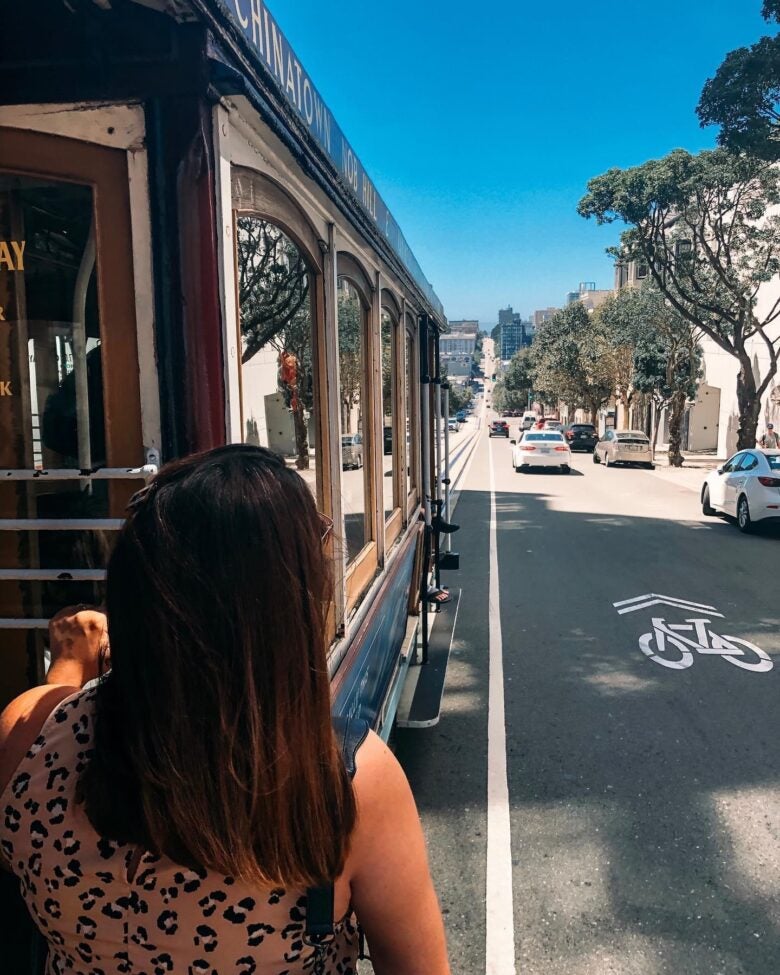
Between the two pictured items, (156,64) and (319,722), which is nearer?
(319,722)

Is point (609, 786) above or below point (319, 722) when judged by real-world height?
below

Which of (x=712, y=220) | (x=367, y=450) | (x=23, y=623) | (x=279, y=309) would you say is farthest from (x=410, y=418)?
(x=712, y=220)

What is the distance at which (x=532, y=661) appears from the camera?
19.8ft

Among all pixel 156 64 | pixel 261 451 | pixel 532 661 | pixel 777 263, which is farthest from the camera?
pixel 777 263

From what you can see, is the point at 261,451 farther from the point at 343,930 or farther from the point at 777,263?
the point at 777,263

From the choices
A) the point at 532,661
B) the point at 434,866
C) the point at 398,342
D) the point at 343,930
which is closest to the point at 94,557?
the point at 343,930

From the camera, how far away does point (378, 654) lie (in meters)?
3.49

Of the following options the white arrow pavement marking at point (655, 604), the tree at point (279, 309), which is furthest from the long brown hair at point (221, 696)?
the white arrow pavement marking at point (655, 604)

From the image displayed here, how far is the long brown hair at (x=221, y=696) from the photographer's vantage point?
95cm

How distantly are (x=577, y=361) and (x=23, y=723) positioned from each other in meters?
45.1

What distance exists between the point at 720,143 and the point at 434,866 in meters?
13.7

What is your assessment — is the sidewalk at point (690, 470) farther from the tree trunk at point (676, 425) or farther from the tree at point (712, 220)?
the tree at point (712, 220)

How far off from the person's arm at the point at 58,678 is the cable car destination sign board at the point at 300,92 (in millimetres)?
1220

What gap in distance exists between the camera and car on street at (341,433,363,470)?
319 centimetres
